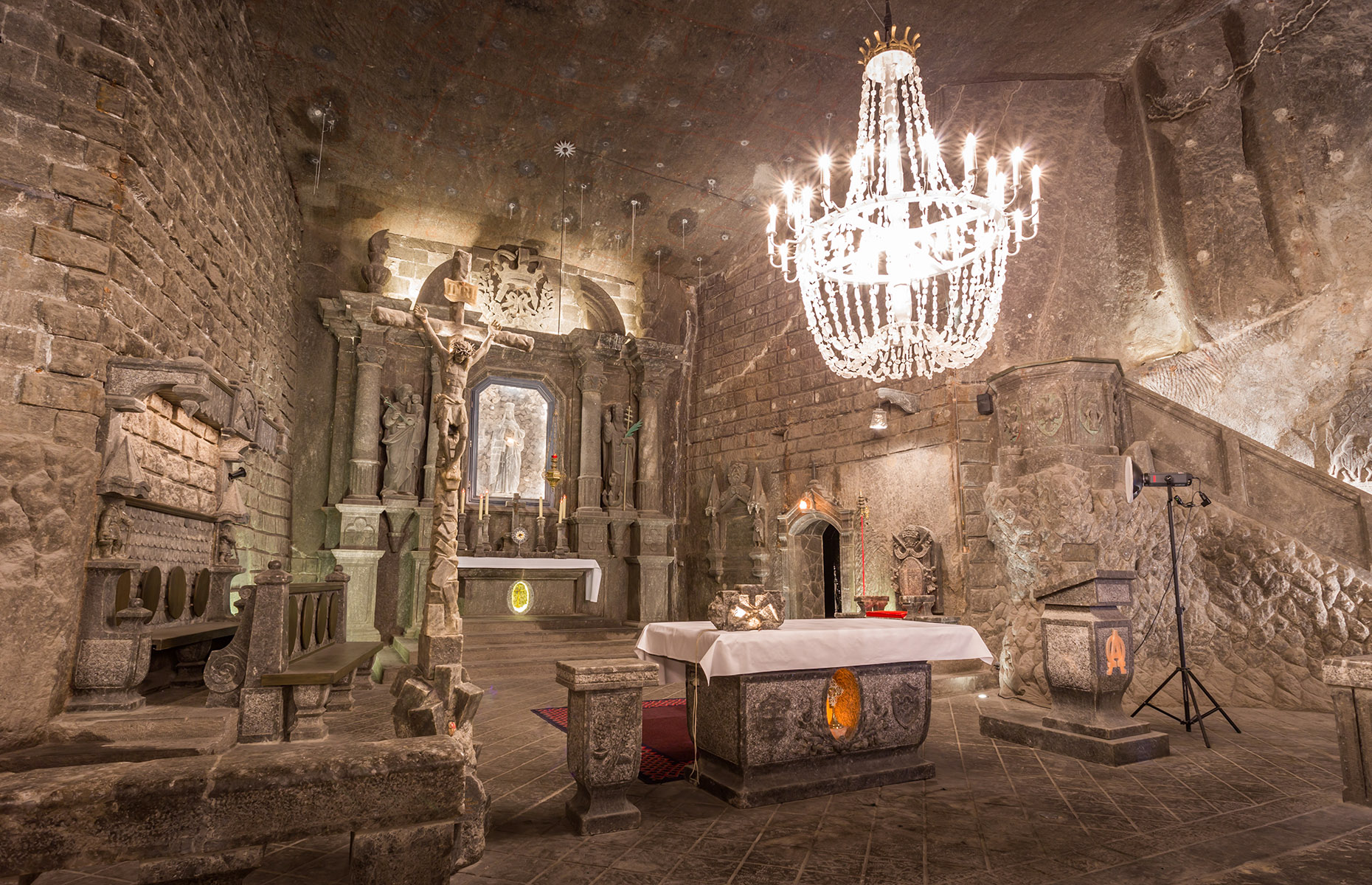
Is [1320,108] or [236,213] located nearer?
[236,213]

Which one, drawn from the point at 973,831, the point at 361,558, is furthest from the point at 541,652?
the point at 973,831

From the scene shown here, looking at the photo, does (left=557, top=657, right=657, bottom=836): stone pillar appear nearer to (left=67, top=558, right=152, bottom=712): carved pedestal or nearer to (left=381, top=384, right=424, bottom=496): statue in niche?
(left=67, top=558, right=152, bottom=712): carved pedestal

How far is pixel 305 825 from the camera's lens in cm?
130

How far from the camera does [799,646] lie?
356 centimetres

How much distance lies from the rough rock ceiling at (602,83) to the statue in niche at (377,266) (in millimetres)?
559

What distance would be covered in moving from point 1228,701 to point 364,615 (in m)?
9.03

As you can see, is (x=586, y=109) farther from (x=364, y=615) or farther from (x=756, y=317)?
(x=364, y=615)

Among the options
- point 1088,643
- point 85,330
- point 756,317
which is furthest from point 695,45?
point 1088,643

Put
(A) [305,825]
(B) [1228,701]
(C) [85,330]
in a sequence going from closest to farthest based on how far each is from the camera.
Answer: (A) [305,825]
(C) [85,330]
(B) [1228,701]

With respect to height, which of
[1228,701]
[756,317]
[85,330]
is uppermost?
[756,317]

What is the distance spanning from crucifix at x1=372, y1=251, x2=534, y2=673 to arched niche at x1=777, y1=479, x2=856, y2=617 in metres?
5.83

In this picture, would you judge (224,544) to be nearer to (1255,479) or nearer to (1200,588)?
(1200,588)

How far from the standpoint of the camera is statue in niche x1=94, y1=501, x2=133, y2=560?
3.79 metres

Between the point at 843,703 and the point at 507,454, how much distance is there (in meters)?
7.57
